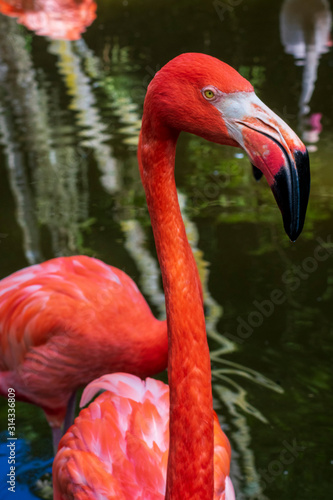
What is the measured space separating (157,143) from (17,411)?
209 centimetres

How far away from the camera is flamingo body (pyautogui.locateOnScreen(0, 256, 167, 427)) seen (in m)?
2.77

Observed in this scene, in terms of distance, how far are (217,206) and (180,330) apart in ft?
11.2

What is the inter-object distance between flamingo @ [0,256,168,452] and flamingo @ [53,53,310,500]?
0.65m

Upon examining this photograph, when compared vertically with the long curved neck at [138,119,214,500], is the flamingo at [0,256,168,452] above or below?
below

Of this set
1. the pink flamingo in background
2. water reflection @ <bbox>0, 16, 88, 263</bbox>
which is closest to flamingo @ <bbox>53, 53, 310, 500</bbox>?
water reflection @ <bbox>0, 16, 88, 263</bbox>

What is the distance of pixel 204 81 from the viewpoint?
161 centimetres

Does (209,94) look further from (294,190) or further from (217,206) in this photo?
(217,206)

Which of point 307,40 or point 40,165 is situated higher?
point 307,40

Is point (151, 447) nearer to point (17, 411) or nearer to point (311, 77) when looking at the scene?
point (17, 411)

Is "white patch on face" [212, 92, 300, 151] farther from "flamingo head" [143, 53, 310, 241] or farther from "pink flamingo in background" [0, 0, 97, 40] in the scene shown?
"pink flamingo in background" [0, 0, 97, 40]

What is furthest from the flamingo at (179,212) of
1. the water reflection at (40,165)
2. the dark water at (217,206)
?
the water reflection at (40,165)

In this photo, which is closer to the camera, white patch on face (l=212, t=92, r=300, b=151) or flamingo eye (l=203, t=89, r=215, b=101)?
white patch on face (l=212, t=92, r=300, b=151)

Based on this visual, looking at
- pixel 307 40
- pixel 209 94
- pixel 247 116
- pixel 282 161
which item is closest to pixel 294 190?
pixel 282 161

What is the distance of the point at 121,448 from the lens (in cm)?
227
